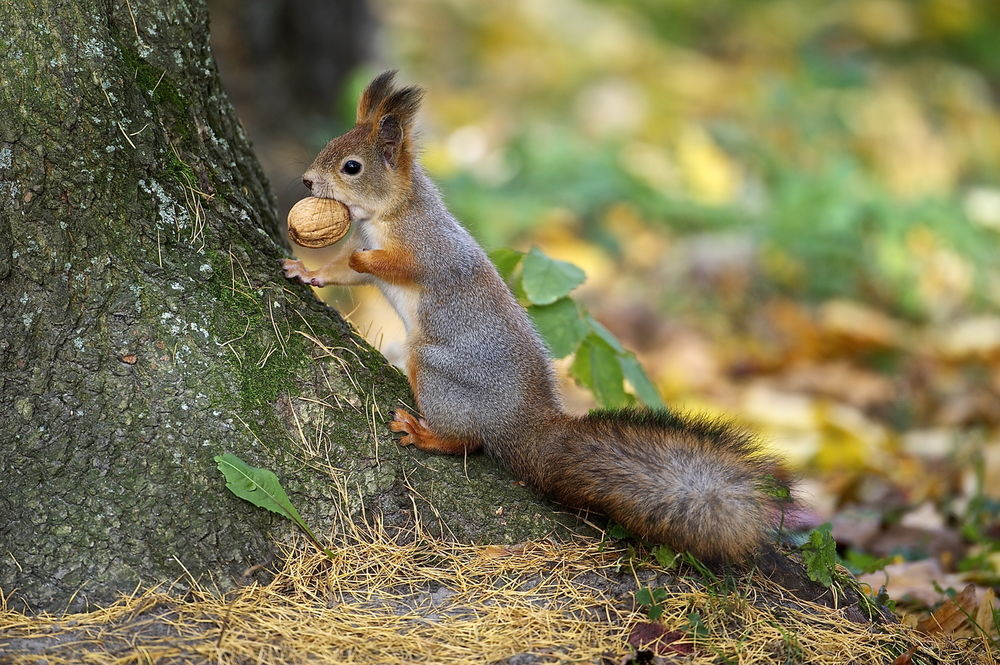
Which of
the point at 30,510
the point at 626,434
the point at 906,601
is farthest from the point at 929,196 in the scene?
the point at 30,510

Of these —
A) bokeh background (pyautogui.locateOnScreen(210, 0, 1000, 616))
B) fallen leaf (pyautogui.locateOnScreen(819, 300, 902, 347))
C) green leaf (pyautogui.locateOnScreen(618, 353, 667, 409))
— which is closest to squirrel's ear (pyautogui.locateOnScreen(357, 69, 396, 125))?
bokeh background (pyautogui.locateOnScreen(210, 0, 1000, 616))

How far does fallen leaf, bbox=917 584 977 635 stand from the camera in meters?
2.73

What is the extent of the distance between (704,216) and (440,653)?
5449 mm

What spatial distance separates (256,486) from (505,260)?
1.23 metres

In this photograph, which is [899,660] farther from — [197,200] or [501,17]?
[501,17]

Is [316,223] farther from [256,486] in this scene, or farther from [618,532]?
[618,532]

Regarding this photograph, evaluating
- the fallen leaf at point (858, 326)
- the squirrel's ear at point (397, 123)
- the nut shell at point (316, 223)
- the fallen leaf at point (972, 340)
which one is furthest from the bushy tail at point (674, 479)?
the fallen leaf at point (972, 340)

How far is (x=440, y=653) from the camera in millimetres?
2191

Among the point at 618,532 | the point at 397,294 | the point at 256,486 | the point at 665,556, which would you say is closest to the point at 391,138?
the point at 397,294

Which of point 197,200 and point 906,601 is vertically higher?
point 197,200

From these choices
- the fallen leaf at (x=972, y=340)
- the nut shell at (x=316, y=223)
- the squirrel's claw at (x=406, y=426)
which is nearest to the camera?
the squirrel's claw at (x=406, y=426)

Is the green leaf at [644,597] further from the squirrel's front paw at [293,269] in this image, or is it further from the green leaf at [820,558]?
the squirrel's front paw at [293,269]

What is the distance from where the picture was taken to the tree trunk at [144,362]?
2328mm

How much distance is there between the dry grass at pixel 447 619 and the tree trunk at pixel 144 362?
8 cm
